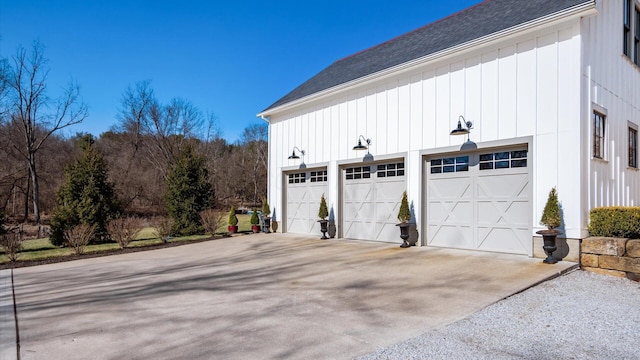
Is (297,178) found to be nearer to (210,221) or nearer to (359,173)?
(359,173)

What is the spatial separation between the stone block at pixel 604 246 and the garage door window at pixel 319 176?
721 cm

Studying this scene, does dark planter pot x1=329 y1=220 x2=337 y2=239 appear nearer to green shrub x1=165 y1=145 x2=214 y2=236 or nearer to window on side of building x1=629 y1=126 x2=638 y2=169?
green shrub x1=165 y1=145 x2=214 y2=236

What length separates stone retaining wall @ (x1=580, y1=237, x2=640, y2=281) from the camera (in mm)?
5805

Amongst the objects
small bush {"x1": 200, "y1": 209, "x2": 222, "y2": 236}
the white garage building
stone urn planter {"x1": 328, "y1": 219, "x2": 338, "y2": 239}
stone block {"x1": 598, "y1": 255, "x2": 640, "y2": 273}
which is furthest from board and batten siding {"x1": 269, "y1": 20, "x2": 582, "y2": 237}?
small bush {"x1": 200, "y1": 209, "x2": 222, "y2": 236}

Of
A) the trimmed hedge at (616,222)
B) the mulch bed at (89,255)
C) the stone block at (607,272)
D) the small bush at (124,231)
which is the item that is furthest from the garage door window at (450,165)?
the small bush at (124,231)

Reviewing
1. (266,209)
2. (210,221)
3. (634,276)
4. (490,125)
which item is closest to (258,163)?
(210,221)

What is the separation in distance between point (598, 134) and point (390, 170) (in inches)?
180

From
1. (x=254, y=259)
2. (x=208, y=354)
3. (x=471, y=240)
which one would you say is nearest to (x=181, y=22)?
(x=254, y=259)

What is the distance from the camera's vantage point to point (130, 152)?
31438mm

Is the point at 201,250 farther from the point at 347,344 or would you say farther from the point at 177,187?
the point at 347,344

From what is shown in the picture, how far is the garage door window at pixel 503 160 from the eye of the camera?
7359 millimetres

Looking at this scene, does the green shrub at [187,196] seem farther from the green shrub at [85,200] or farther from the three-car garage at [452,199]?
the three-car garage at [452,199]

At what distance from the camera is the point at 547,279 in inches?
217

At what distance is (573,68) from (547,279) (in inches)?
155
